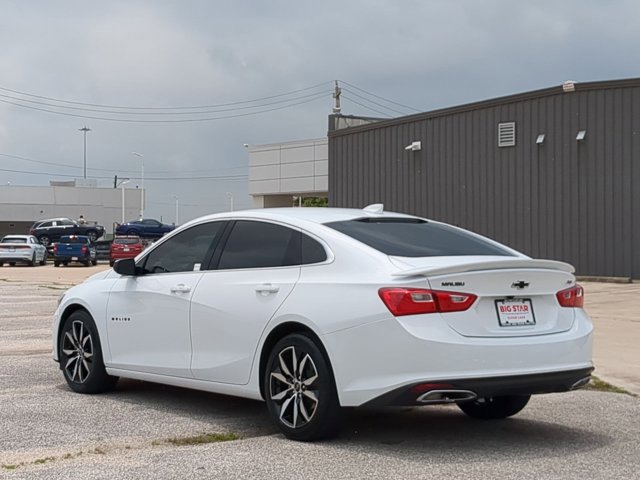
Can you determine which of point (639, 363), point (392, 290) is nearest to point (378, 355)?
point (392, 290)

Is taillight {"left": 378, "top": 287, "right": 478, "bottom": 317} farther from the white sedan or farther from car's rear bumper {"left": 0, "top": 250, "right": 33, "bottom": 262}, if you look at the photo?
car's rear bumper {"left": 0, "top": 250, "right": 33, "bottom": 262}

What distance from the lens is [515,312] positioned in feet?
21.5

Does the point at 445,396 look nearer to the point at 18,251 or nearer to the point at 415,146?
the point at 415,146

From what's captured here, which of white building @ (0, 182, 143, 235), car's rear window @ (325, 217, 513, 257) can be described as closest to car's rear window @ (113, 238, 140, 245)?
car's rear window @ (325, 217, 513, 257)

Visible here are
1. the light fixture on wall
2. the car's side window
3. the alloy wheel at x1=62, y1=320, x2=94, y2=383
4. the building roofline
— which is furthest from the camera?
the light fixture on wall

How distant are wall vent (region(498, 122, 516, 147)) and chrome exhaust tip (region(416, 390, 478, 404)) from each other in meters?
25.4

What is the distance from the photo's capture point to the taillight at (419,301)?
246 inches

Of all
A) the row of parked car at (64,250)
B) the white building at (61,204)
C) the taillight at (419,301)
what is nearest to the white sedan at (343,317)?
the taillight at (419,301)

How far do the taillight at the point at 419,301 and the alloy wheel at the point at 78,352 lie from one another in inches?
138

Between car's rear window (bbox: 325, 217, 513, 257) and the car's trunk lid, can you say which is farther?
car's rear window (bbox: 325, 217, 513, 257)

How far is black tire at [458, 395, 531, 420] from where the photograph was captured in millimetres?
7605

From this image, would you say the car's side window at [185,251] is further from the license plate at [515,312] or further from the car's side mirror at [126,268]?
the license plate at [515,312]

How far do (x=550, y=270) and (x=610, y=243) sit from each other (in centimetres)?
2231

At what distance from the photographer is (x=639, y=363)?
11250mm
